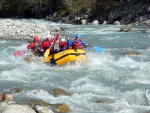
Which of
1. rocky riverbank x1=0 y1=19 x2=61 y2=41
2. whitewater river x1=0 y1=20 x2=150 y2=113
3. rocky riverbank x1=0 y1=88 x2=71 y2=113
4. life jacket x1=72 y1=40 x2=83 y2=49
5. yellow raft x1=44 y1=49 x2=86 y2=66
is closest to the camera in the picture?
rocky riverbank x1=0 y1=88 x2=71 y2=113

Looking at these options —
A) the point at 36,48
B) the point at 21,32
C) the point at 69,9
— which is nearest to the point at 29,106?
the point at 36,48

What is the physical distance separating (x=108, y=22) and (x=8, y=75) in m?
23.6

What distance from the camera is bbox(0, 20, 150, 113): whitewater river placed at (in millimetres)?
9148

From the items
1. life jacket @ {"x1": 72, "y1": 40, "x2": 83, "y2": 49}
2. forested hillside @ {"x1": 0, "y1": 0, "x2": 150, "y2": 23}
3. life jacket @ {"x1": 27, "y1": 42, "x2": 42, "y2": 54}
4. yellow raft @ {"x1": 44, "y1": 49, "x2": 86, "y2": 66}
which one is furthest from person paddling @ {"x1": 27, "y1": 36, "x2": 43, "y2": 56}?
forested hillside @ {"x1": 0, "y1": 0, "x2": 150, "y2": 23}

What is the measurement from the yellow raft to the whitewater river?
229mm

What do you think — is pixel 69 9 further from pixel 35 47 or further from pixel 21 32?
pixel 35 47

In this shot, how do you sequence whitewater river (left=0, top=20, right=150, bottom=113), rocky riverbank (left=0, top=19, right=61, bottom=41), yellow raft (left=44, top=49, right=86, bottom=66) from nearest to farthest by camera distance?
whitewater river (left=0, top=20, right=150, bottom=113) → yellow raft (left=44, top=49, right=86, bottom=66) → rocky riverbank (left=0, top=19, right=61, bottom=41)

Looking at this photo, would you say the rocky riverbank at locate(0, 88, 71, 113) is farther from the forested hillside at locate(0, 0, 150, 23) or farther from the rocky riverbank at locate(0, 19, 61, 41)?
the forested hillside at locate(0, 0, 150, 23)

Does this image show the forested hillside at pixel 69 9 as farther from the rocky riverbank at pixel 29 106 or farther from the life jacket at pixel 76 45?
the rocky riverbank at pixel 29 106

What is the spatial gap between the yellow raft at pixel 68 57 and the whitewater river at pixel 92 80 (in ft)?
0.75

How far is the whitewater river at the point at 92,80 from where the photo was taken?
30.0 ft

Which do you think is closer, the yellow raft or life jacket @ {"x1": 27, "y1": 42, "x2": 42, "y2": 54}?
the yellow raft

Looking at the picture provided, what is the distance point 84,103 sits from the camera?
918 centimetres

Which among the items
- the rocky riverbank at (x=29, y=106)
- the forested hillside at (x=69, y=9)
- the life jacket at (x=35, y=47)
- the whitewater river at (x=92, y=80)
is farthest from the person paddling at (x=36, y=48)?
the forested hillside at (x=69, y=9)
